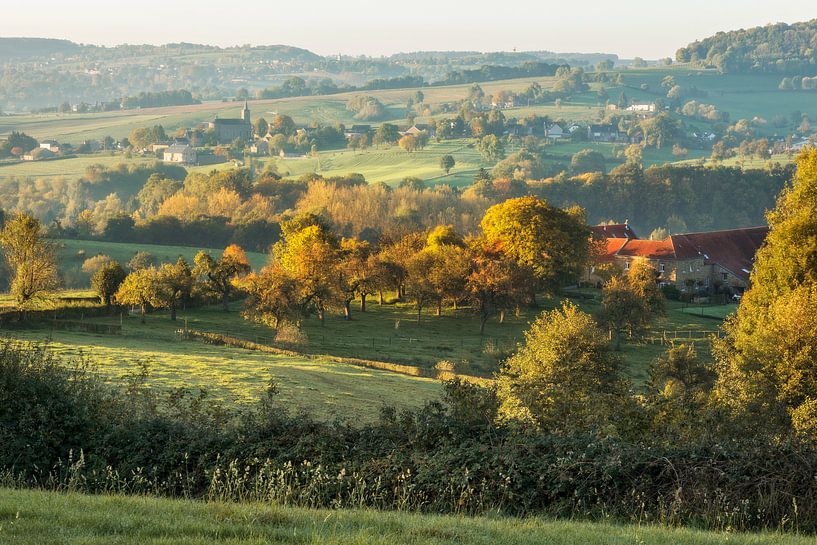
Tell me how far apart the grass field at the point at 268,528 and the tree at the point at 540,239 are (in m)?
59.2

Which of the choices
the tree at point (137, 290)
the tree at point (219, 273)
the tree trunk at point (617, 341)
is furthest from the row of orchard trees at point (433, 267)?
the tree trunk at point (617, 341)

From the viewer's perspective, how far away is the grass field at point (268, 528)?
9781mm

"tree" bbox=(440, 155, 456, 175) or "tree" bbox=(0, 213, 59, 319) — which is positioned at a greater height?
"tree" bbox=(0, 213, 59, 319)

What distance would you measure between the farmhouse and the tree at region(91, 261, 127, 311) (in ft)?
136

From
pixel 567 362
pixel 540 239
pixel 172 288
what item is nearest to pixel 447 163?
pixel 540 239

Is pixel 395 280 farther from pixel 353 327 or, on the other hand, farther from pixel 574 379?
pixel 574 379

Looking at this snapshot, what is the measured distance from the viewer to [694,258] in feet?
292

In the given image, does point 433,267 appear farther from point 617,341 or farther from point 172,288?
point 172,288

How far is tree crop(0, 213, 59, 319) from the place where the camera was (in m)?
54.1

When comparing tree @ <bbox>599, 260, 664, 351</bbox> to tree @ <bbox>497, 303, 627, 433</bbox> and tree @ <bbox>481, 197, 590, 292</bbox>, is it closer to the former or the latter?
tree @ <bbox>481, 197, 590, 292</bbox>

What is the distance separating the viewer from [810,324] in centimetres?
2922

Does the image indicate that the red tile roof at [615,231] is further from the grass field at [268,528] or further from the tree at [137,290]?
the grass field at [268,528]

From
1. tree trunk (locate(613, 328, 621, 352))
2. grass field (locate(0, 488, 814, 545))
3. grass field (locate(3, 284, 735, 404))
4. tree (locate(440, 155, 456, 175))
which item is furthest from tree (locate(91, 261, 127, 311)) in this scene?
tree (locate(440, 155, 456, 175))

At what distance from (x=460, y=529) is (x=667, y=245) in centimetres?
8408
